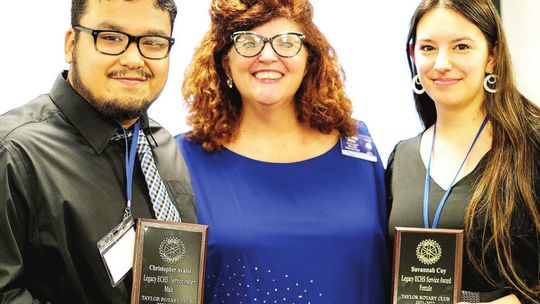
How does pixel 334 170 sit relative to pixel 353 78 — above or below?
below

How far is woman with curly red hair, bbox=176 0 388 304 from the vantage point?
238 centimetres

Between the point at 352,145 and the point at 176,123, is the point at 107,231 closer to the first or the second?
the point at 352,145

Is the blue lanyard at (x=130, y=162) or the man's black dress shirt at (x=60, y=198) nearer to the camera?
the man's black dress shirt at (x=60, y=198)

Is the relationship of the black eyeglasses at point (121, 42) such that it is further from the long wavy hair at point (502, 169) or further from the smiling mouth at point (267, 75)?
the long wavy hair at point (502, 169)

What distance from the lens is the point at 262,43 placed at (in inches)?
96.8

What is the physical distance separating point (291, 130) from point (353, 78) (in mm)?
836

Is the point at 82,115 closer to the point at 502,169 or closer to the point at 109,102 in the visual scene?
the point at 109,102

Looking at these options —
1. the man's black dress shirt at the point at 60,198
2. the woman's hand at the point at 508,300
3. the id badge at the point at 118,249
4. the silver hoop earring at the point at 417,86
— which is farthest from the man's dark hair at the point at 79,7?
the woman's hand at the point at 508,300

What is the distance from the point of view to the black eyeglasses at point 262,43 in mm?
2459

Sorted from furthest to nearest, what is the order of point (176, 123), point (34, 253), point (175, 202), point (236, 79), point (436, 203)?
point (176, 123)
point (236, 79)
point (436, 203)
point (175, 202)
point (34, 253)

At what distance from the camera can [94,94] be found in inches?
78.3

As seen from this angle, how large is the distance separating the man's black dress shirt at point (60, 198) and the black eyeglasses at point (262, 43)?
2.02 ft

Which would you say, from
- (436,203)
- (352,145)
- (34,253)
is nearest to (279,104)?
(352,145)

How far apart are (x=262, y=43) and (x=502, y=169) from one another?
2.83 ft
